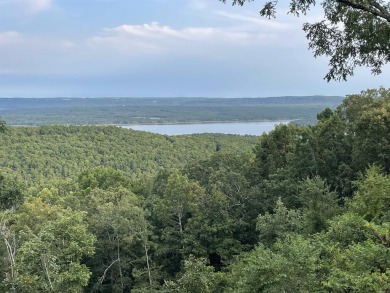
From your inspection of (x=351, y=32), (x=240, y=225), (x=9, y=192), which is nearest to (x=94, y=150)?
(x=240, y=225)

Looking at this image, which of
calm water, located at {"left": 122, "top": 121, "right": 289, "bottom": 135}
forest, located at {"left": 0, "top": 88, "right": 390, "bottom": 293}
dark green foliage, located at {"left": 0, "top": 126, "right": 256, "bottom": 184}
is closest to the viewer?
forest, located at {"left": 0, "top": 88, "right": 390, "bottom": 293}

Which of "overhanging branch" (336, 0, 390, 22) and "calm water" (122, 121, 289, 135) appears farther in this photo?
"calm water" (122, 121, 289, 135)

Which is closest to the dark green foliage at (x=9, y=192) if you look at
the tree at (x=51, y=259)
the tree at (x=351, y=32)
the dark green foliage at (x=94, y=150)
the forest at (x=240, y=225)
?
the forest at (x=240, y=225)

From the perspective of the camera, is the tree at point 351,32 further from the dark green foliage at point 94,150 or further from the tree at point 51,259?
the dark green foliage at point 94,150

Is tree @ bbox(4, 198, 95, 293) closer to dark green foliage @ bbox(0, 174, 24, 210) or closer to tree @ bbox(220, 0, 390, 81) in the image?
dark green foliage @ bbox(0, 174, 24, 210)

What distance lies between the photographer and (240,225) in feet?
79.6

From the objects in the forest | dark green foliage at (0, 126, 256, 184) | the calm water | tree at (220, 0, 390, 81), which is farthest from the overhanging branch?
the calm water

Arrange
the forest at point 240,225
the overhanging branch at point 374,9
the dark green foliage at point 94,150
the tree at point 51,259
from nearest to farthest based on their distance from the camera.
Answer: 1. the overhanging branch at point 374,9
2. the forest at point 240,225
3. the tree at point 51,259
4. the dark green foliage at point 94,150

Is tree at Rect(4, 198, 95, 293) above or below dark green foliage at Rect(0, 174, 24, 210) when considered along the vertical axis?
below

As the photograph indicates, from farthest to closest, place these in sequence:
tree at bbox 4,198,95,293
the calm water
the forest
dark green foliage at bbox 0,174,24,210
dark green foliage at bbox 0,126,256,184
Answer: the calm water
dark green foliage at bbox 0,126,256,184
tree at bbox 4,198,95,293
dark green foliage at bbox 0,174,24,210
the forest

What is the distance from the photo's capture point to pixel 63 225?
18.2 m

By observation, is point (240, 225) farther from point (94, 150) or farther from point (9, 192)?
point (94, 150)

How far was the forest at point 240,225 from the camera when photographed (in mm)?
10102

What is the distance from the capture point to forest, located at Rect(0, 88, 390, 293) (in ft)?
33.1
